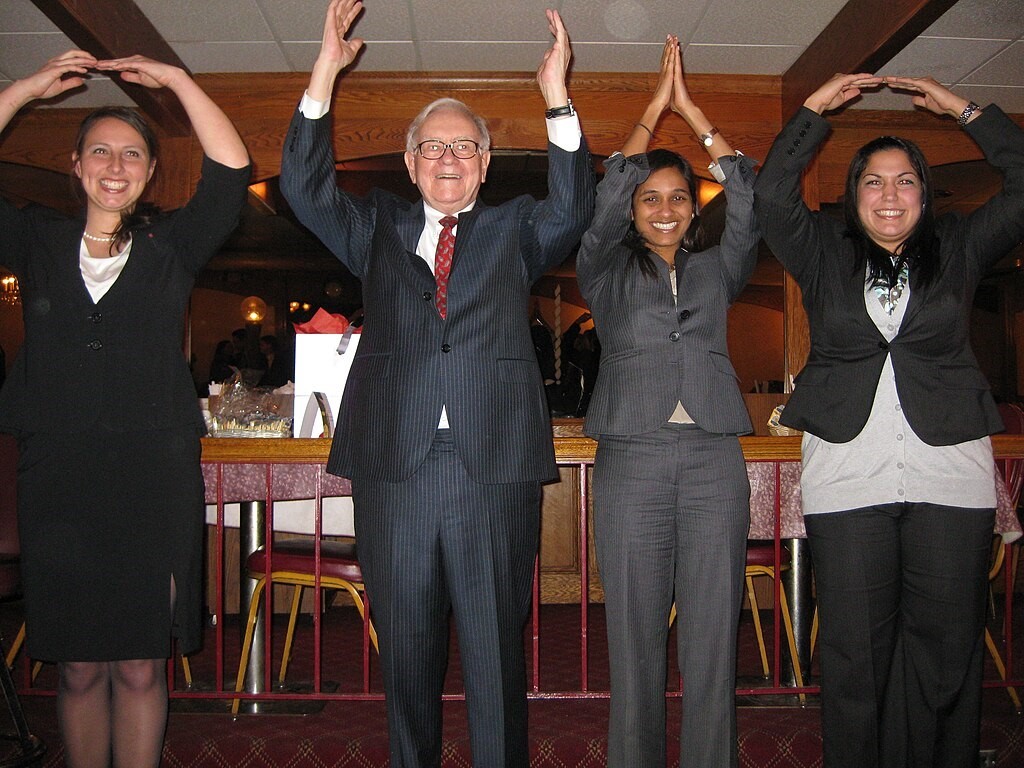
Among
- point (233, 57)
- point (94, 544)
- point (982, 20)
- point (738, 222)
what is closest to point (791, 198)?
point (738, 222)

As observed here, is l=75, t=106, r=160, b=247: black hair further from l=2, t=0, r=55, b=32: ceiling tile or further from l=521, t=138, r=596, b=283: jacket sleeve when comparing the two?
l=2, t=0, r=55, b=32: ceiling tile

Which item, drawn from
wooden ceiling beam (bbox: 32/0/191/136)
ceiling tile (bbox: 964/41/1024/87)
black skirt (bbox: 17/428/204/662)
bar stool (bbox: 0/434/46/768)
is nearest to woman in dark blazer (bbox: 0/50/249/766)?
black skirt (bbox: 17/428/204/662)

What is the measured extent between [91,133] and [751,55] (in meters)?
3.57

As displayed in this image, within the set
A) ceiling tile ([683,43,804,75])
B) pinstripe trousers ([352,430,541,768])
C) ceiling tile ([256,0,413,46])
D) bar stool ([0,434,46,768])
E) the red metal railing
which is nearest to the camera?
pinstripe trousers ([352,430,541,768])

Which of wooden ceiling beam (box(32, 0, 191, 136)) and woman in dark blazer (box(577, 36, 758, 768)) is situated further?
wooden ceiling beam (box(32, 0, 191, 136))

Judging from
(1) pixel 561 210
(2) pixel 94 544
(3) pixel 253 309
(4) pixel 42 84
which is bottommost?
(2) pixel 94 544

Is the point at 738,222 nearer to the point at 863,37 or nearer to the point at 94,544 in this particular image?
the point at 94,544

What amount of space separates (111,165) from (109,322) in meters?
0.37

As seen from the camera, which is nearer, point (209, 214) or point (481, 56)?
point (209, 214)

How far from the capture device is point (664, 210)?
2062 millimetres

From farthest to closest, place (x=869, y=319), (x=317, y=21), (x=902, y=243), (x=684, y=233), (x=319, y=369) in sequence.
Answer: (x=317, y=21), (x=319, y=369), (x=684, y=233), (x=902, y=243), (x=869, y=319)

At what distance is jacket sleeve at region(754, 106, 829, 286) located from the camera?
191cm

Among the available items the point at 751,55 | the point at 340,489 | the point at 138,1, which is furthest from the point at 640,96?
the point at 340,489

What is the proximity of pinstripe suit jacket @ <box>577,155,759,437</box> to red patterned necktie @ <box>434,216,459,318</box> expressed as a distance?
12.8 inches
